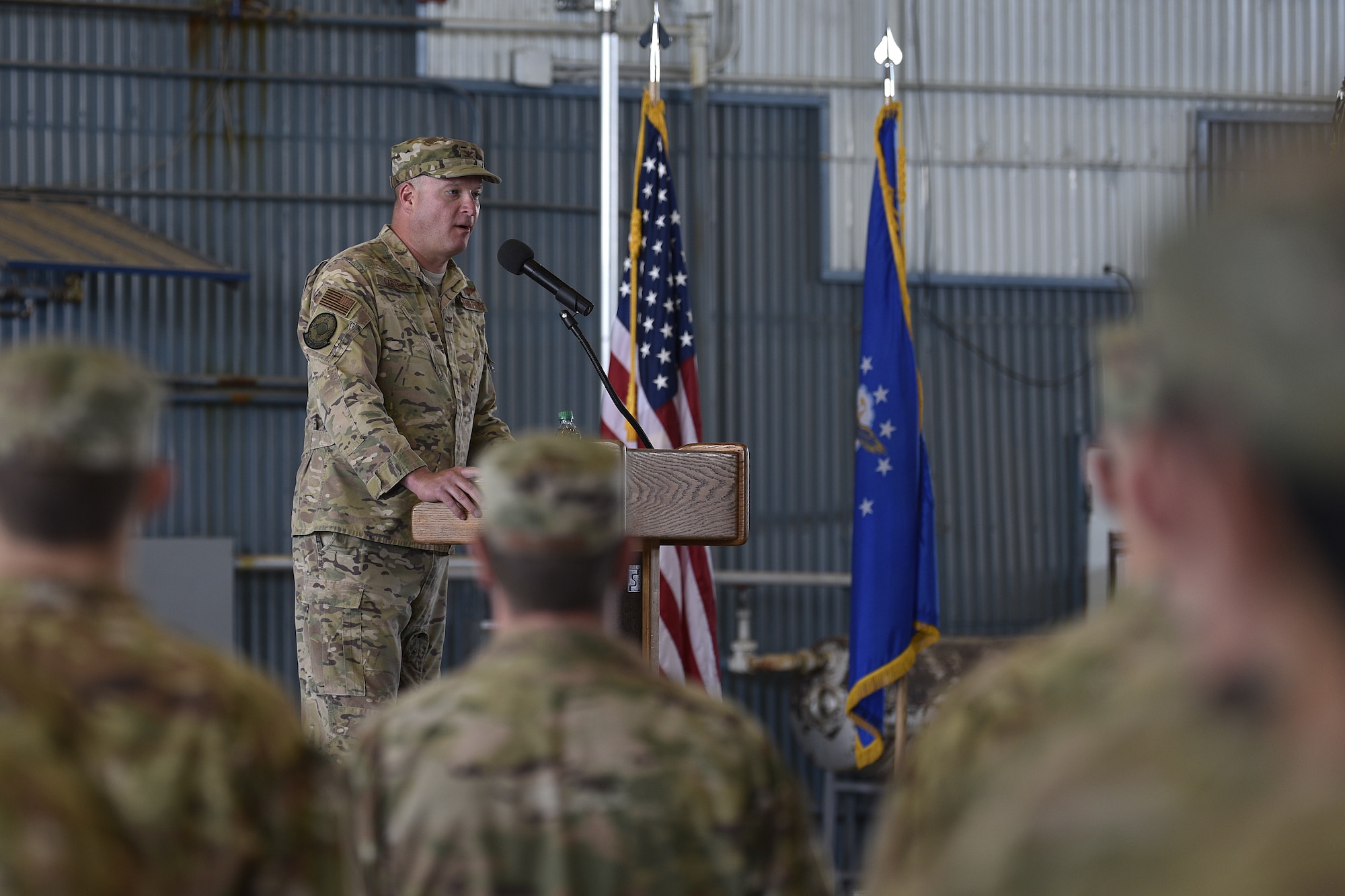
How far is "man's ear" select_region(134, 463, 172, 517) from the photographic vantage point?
1140mm

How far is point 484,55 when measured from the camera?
7.07m

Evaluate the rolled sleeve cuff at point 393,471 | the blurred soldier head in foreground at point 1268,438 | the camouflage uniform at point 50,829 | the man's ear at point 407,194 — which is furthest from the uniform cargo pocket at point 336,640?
the blurred soldier head in foreground at point 1268,438

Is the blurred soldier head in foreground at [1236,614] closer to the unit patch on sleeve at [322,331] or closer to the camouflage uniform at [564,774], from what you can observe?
the camouflage uniform at [564,774]

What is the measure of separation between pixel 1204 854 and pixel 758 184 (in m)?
6.89

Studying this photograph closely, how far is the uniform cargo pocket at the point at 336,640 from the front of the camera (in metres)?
2.84

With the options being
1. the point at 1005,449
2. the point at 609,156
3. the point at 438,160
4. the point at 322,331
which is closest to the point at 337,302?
the point at 322,331

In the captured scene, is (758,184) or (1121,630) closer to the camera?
(1121,630)

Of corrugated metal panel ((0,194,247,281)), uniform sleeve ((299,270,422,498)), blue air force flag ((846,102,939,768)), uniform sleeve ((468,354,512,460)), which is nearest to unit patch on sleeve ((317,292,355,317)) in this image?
uniform sleeve ((299,270,422,498))

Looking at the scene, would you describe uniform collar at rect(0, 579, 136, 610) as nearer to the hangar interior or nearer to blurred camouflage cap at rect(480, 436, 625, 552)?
blurred camouflage cap at rect(480, 436, 625, 552)

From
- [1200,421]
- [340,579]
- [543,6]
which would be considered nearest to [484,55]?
[543,6]

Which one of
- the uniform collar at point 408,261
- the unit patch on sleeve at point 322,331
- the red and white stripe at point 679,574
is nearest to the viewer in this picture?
the unit patch on sleeve at point 322,331

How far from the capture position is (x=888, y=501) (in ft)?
15.5

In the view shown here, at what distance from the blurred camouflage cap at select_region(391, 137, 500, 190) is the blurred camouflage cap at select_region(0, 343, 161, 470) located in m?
2.16

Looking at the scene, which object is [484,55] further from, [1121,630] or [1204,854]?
[1204,854]
